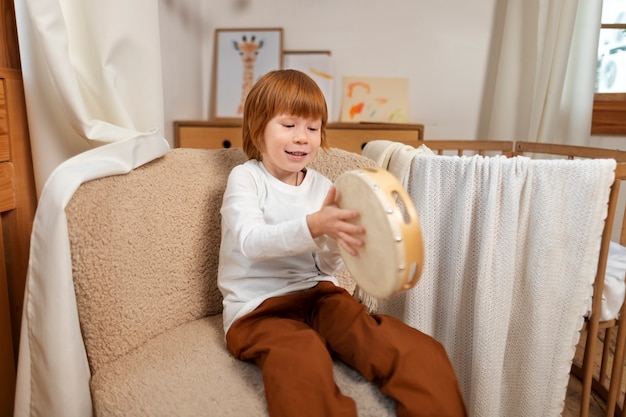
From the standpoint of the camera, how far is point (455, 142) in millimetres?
1946

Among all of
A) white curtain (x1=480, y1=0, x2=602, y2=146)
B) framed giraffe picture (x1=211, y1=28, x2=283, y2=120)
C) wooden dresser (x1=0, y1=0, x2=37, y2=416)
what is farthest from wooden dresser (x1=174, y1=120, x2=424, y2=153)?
wooden dresser (x1=0, y1=0, x2=37, y2=416)

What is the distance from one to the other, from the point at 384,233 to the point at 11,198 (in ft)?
2.73

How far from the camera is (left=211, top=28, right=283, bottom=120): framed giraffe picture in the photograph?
7.85 feet

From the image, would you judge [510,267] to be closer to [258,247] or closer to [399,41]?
[258,247]

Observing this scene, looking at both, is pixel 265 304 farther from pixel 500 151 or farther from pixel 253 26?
pixel 253 26

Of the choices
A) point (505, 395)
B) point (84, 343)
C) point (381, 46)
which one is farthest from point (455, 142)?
point (84, 343)

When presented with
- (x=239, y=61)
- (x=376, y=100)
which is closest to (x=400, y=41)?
(x=376, y=100)

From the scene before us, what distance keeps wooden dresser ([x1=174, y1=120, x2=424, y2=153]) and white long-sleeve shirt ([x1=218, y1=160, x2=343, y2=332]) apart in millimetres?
1108

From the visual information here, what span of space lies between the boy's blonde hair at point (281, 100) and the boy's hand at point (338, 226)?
0.78 feet

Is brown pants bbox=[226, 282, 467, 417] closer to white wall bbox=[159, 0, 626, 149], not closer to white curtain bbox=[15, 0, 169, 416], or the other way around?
white curtain bbox=[15, 0, 169, 416]

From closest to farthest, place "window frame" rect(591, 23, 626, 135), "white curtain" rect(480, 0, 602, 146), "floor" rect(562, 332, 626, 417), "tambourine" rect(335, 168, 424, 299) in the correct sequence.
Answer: "tambourine" rect(335, 168, 424, 299), "floor" rect(562, 332, 626, 417), "white curtain" rect(480, 0, 602, 146), "window frame" rect(591, 23, 626, 135)

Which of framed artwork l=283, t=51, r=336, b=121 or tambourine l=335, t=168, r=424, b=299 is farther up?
framed artwork l=283, t=51, r=336, b=121

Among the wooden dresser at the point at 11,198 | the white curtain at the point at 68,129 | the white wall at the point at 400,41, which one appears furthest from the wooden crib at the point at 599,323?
the wooden dresser at the point at 11,198

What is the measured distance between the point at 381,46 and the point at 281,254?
1908mm
